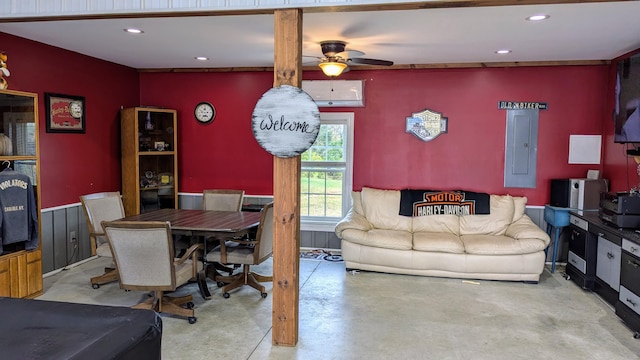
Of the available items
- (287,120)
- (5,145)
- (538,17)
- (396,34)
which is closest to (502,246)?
(538,17)

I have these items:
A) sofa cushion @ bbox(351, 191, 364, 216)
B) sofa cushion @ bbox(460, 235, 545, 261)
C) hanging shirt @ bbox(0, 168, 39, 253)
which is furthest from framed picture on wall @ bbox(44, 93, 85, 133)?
sofa cushion @ bbox(460, 235, 545, 261)

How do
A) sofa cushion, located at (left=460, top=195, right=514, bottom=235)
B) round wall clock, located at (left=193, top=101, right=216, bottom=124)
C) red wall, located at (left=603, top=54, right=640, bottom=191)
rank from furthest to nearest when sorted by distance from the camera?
round wall clock, located at (left=193, top=101, right=216, bottom=124) → sofa cushion, located at (left=460, top=195, right=514, bottom=235) → red wall, located at (left=603, top=54, right=640, bottom=191)

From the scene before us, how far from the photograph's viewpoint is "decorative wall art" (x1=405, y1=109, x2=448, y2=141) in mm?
5711

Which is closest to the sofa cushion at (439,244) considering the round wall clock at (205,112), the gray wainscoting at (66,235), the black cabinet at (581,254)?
A: the black cabinet at (581,254)

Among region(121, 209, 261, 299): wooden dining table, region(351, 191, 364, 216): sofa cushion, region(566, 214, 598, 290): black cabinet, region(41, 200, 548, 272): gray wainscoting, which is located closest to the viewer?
region(121, 209, 261, 299): wooden dining table

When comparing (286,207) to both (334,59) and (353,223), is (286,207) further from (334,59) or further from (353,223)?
(353,223)

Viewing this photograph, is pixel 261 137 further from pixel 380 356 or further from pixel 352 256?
pixel 352 256

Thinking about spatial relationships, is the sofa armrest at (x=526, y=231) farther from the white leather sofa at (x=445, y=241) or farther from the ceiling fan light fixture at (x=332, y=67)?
the ceiling fan light fixture at (x=332, y=67)

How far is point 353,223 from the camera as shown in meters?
5.20

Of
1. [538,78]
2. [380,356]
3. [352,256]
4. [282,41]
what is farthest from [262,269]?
[538,78]

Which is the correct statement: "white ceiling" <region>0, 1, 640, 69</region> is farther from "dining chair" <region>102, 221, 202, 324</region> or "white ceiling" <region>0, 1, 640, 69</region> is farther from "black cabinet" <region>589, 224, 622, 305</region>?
"black cabinet" <region>589, 224, 622, 305</region>

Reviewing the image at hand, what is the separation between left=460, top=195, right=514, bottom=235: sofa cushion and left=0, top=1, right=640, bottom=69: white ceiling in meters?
1.73

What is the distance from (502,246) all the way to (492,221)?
62 cm

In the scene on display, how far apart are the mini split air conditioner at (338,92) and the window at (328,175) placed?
170 millimetres
